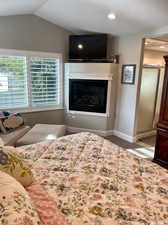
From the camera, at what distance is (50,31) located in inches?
174

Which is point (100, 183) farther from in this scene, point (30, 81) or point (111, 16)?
point (30, 81)

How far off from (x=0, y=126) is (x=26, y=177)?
214cm

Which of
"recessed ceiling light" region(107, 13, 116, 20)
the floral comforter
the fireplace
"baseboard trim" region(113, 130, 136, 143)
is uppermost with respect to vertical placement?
"recessed ceiling light" region(107, 13, 116, 20)

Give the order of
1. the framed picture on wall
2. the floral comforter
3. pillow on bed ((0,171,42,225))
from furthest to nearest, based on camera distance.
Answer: the framed picture on wall → the floral comforter → pillow on bed ((0,171,42,225))

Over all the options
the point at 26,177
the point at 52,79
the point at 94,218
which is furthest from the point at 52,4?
the point at 94,218

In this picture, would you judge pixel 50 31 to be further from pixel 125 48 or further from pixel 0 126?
pixel 0 126

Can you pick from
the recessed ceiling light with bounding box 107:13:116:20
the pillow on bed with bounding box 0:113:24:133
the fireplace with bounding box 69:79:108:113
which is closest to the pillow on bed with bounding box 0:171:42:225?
the pillow on bed with bounding box 0:113:24:133

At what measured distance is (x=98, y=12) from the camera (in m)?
3.38

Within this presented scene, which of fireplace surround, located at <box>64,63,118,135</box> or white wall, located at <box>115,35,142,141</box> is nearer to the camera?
white wall, located at <box>115,35,142,141</box>

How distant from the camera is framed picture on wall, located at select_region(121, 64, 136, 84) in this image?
13.4 ft

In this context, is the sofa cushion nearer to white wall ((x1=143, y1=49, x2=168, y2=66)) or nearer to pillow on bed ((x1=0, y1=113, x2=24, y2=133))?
pillow on bed ((x1=0, y1=113, x2=24, y2=133))

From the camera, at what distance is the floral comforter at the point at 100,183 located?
112 cm

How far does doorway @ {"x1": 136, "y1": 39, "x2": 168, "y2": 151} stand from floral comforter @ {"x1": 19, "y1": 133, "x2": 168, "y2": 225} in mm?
2660

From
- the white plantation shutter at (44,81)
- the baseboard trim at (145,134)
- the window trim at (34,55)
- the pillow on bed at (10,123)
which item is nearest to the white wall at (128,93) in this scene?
the baseboard trim at (145,134)
